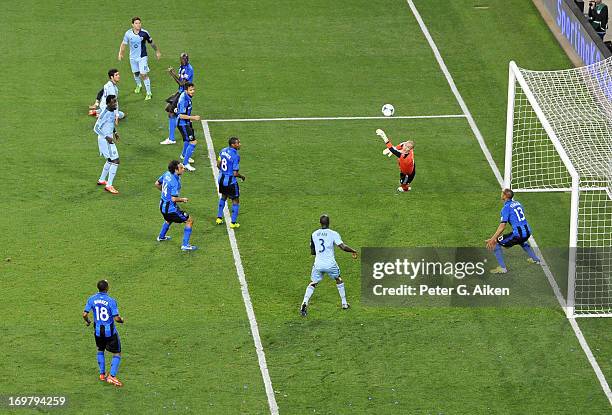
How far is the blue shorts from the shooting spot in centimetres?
2297

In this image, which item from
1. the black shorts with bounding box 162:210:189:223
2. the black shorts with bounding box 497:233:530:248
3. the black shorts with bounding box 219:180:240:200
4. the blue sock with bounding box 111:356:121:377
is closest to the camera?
the blue sock with bounding box 111:356:121:377

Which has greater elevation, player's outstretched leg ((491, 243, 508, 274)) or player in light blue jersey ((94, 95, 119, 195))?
player in light blue jersey ((94, 95, 119, 195))

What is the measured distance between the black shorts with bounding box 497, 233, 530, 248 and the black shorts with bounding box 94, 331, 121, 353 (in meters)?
7.63

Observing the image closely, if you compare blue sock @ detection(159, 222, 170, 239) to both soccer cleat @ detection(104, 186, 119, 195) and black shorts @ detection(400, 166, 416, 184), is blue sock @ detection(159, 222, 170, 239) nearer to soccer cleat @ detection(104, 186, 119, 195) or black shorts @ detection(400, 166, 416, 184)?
soccer cleat @ detection(104, 186, 119, 195)

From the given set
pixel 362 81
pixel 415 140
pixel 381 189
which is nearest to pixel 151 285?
pixel 381 189

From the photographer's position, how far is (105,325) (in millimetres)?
20766

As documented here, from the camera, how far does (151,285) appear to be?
24391 millimetres

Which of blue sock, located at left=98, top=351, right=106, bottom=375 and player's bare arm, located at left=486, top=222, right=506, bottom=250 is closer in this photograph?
blue sock, located at left=98, top=351, right=106, bottom=375

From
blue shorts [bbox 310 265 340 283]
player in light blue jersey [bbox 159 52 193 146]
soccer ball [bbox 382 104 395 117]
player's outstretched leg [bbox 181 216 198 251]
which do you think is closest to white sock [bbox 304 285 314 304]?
blue shorts [bbox 310 265 340 283]

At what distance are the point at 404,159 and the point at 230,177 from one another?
3.92m

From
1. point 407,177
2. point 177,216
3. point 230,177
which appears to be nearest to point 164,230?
point 177,216

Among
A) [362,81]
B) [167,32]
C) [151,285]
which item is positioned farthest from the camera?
[167,32]

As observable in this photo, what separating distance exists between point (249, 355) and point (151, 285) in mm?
3054

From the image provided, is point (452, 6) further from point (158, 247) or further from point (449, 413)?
point (449, 413)
